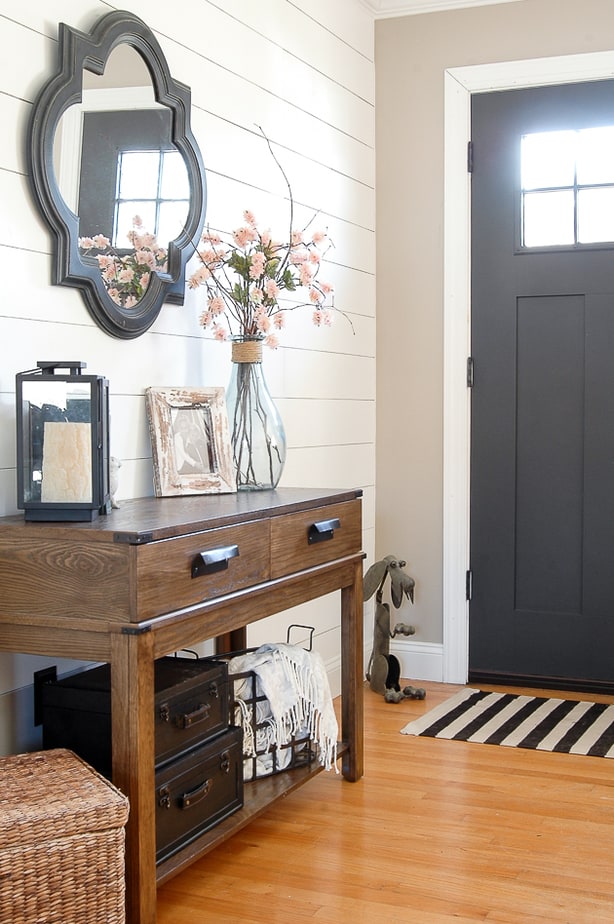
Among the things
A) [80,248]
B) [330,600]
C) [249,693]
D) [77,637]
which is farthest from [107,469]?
[330,600]

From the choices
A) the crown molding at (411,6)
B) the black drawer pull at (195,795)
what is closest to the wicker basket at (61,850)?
the black drawer pull at (195,795)

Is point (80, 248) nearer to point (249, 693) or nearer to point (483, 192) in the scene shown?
point (249, 693)

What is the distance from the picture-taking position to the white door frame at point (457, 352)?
13.0 ft

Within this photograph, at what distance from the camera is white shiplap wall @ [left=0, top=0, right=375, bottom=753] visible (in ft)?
7.20

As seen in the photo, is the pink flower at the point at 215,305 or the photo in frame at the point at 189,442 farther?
the pink flower at the point at 215,305

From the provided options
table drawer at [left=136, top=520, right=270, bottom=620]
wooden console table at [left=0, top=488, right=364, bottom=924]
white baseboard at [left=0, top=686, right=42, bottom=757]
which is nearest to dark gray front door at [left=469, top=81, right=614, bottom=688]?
table drawer at [left=136, top=520, right=270, bottom=620]

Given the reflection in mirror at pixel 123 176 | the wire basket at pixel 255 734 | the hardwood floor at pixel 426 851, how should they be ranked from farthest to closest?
the wire basket at pixel 255 734 → the reflection in mirror at pixel 123 176 → the hardwood floor at pixel 426 851

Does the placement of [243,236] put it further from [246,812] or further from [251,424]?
[246,812]

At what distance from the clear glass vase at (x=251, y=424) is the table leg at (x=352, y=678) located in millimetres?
394

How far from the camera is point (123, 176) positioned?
252 centimetres

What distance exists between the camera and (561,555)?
3887 millimetres

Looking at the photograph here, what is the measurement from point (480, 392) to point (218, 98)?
1.53m

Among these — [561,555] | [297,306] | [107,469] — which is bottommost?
[561,555]

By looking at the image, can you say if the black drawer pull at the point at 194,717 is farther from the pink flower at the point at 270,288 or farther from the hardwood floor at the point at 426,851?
the pink flower at the point at 270,288
